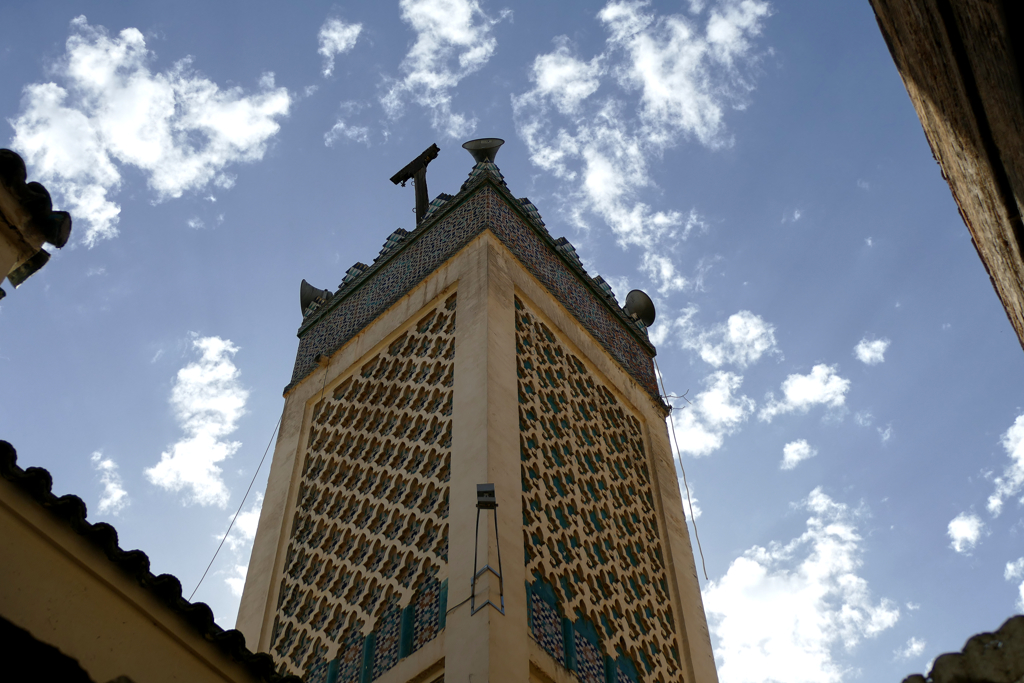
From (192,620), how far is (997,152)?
2072mm

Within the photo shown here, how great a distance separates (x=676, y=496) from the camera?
5.82 meters

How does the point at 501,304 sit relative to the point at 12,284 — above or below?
above

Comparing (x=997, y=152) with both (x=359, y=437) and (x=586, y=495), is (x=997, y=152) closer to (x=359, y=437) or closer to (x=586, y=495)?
(x=586, y=495)

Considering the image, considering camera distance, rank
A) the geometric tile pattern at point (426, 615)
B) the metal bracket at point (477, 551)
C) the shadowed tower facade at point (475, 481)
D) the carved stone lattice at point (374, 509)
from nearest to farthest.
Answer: the metal bracket at point (477, 551) < the geometric tile pattern at point (426, 615) < the shadowed tower facade at point (475, 481) < the carved stone lattice at point (374, 509)

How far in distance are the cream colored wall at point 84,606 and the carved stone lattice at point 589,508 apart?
1780 millimetres

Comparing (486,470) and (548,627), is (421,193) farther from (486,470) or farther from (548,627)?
(548,627)

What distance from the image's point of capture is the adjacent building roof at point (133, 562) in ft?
7.88

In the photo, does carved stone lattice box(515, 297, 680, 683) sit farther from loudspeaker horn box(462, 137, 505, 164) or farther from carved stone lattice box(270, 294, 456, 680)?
loudspeaker horn box(462, 137, 505, 164)

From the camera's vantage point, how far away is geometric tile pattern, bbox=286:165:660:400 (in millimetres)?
5852

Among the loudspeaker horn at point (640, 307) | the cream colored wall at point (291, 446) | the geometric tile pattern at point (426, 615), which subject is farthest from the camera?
the loudspeaker horn at point (640, 307)

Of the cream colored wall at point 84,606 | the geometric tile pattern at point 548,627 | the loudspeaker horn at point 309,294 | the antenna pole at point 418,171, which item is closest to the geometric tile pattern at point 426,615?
the geometric tile pattern at point 548,627

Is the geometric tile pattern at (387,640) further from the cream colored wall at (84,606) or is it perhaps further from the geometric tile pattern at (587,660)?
the cream colored wall at (84,606)

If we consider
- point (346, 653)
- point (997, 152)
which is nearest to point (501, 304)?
point (346, 653)

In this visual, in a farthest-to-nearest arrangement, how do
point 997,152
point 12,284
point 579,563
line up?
point 579,563 < point 12,284 < point 997,152
